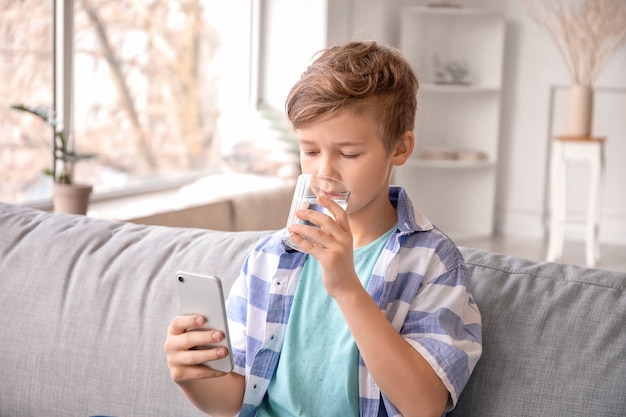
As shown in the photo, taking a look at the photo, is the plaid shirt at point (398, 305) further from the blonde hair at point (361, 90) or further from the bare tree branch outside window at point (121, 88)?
the bare tree branch outside window at point (121, 88)

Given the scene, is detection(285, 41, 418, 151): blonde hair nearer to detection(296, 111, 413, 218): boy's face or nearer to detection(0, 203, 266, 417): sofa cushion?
detection(296, 111, 413, 218): boy's face

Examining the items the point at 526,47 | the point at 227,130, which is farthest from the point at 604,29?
the point at 227,130

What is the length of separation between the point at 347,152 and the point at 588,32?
4.94 meters

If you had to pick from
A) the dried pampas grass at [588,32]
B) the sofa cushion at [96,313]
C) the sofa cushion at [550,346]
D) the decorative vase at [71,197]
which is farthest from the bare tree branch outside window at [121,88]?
the sofa cushion at [550,346]

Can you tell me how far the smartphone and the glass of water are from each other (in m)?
0.12

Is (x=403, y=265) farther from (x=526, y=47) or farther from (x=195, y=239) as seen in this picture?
(x=526, y=47)

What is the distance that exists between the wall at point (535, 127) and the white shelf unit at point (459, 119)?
221 millimetres

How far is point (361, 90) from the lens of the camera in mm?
1242

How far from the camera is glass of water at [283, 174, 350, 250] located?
1.13m

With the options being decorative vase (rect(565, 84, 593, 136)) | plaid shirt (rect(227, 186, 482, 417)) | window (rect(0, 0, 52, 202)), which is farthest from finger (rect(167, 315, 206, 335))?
decorative vase (rect(565, 84, 593, 136))

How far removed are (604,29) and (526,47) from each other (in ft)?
2.43

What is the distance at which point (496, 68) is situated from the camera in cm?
618

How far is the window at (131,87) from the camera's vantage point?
11.7 feet

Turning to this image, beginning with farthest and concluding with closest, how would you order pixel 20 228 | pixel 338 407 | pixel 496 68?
1. pixel 496 68
2. pixel 20 228
3. pixel 338 407
